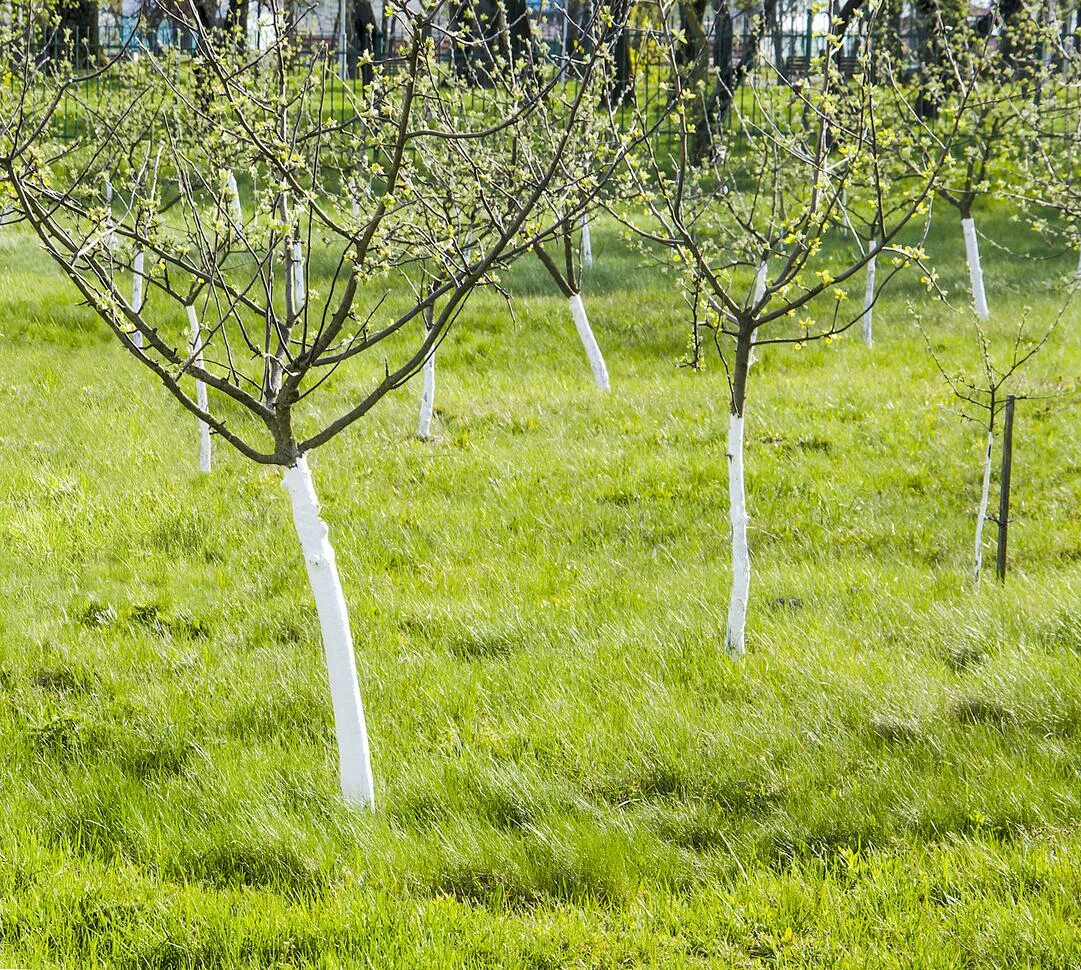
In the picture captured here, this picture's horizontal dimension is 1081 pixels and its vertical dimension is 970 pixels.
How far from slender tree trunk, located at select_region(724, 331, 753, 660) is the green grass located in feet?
0.59

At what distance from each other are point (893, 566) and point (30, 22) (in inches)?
244

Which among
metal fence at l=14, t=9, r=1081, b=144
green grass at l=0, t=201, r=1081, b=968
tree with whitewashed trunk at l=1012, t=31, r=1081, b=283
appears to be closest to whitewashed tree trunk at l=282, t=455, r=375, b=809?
green grass at l=0, t=201, r=1081, b=968

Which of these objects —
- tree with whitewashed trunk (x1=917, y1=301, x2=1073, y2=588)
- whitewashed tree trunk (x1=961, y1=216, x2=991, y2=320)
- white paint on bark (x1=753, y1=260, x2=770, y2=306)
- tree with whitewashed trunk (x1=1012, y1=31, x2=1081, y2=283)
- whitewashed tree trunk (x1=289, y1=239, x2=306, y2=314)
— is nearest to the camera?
whitewashed tree trunk (x1=289, y1=239, x2=306, y2=314)

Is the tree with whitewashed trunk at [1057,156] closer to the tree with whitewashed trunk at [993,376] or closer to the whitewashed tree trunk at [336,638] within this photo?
the tree with whitewashed trunk at [993,376]

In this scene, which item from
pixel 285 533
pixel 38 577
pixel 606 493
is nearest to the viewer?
pixel 38 577

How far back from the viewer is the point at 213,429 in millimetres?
4461

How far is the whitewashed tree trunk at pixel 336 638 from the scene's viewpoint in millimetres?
4359

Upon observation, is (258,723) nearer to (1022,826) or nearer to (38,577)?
(38,577)

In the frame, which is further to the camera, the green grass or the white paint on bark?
the white paint on bark

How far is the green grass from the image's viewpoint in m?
3.71

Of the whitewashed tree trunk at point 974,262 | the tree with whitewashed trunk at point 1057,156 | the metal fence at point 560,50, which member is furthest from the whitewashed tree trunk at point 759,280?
the whitewashed tree trunk at point 974,262

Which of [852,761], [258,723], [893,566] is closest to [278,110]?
[258,723]

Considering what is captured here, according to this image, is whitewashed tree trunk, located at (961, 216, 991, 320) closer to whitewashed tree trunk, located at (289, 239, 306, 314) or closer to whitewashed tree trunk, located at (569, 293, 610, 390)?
whitewashed tree trunk, located at (569, 293, 610, 390)

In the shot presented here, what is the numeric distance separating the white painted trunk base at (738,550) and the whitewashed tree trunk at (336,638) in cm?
228
